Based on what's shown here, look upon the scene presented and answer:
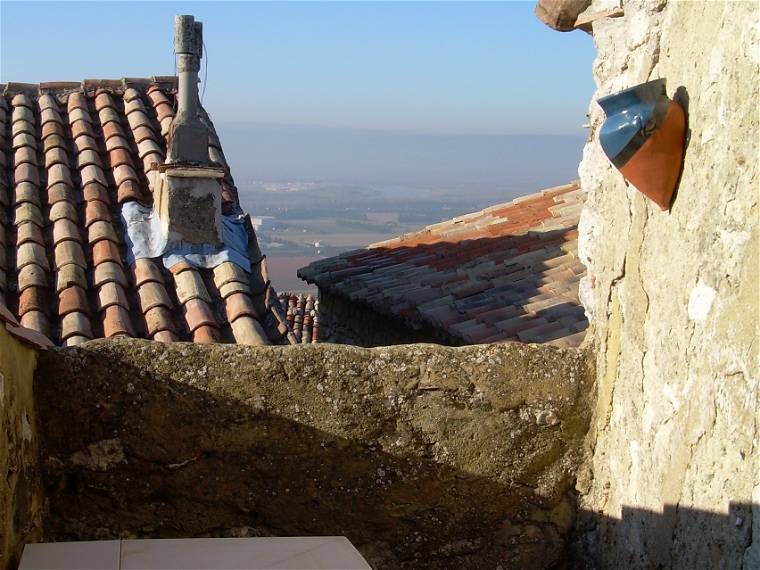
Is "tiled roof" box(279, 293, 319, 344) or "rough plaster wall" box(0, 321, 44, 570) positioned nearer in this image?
"rough plaster wall" box(0, 321, 44, 570)

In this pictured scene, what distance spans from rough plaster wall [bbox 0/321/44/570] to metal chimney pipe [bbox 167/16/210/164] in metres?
3.91

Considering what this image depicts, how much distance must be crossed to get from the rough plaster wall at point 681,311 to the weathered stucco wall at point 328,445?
18 centimetres

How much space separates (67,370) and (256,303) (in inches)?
134

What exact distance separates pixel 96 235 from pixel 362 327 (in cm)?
273

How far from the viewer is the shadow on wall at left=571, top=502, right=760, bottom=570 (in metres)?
1.85

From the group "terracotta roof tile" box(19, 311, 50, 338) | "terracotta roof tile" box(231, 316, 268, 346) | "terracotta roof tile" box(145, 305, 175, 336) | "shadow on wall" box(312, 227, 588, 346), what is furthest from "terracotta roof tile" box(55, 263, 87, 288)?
"shadow on wall" box(312, 227, 588, 346)

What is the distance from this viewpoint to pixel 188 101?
6715 millimetres

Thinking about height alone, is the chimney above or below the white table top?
above

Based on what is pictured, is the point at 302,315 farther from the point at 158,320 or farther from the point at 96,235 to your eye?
the point at 158,320

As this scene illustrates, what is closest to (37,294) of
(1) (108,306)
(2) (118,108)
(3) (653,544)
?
(1) (108,306)

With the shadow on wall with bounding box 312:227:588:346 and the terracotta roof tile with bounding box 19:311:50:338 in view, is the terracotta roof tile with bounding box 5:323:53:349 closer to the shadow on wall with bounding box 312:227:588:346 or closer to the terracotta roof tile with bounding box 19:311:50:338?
the terracotta roof tile with bounding box 19:311:50:338

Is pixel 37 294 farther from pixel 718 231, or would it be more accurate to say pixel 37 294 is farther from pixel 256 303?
pixel 718 231

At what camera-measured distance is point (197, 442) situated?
2.66 metres

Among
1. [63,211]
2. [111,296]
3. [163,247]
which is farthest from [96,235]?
[111,296]
